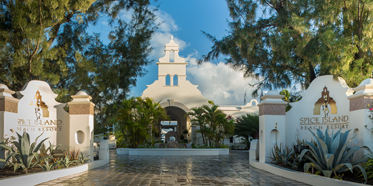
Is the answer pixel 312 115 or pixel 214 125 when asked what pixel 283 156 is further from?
pixel 214 125

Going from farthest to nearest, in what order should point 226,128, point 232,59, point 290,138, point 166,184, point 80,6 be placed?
point 226,128 → point 232,59 → point 80,6 → point 290,138 → point 166,184

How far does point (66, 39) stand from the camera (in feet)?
51.2

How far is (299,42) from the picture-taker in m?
12.2

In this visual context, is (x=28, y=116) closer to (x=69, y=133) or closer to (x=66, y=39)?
(x=69, y=133)

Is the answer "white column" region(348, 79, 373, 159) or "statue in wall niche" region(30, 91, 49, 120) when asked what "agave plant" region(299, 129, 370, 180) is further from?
"statue in wall niche" region(30, 91, 49, 120)

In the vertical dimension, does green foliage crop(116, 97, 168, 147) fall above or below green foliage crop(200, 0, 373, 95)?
below

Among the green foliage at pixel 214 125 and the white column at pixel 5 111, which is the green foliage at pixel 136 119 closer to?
the green foliage at pixel 214 125

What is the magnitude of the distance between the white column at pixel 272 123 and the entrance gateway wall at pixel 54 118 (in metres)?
5.74

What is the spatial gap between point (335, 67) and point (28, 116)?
10018 mm

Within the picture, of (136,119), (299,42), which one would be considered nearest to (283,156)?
(299,42)

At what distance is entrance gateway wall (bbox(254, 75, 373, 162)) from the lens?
8.29m

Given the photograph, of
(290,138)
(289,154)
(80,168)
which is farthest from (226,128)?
(80,168)

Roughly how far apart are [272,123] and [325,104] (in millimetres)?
1685

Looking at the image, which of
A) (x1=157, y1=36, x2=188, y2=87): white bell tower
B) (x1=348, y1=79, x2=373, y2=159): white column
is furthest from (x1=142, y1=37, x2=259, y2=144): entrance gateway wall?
Answer: (x1=348, y1=79, x2=373, y2=159): white column
